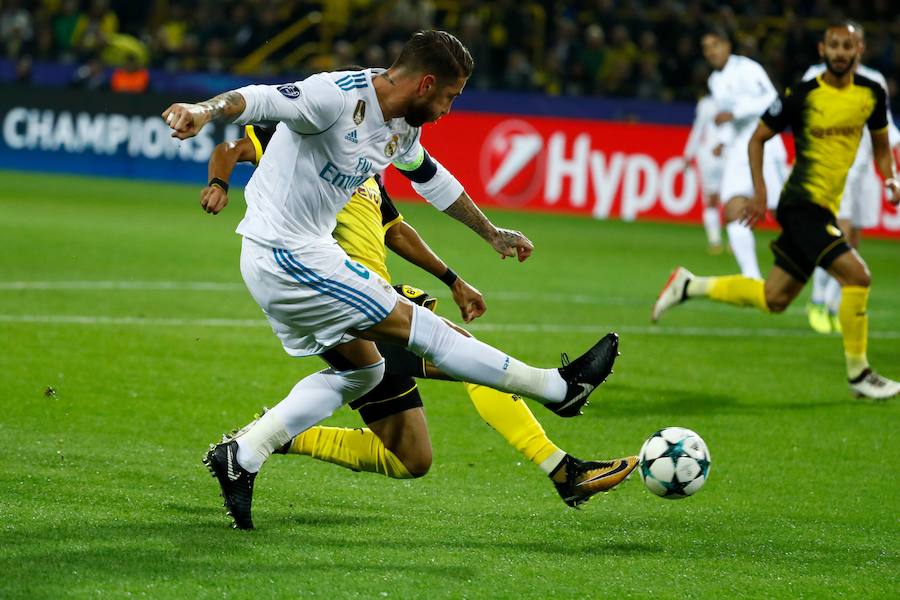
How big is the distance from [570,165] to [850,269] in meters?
13.4

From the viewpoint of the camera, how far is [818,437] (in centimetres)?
788

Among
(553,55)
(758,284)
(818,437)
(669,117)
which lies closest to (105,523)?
(818,437)

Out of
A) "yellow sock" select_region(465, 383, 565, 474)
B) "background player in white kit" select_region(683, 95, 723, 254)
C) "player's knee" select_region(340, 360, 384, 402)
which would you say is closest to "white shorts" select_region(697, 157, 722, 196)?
"background player in white kit" select_region(683, 95, 723, 254)

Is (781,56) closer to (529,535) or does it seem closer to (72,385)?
(72,385)

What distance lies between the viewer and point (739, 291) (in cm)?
973

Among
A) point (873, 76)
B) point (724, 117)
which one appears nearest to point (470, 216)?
point (873, 76)

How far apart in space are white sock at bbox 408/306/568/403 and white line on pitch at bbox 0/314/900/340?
18.9 feet

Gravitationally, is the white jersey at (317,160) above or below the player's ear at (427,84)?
below

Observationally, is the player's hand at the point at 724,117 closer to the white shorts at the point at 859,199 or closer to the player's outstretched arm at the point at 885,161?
the white shorts at the point at 859,199

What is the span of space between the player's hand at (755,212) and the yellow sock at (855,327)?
2.37 ft

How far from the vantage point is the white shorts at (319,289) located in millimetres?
5121

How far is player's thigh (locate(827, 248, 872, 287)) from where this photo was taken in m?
8.90

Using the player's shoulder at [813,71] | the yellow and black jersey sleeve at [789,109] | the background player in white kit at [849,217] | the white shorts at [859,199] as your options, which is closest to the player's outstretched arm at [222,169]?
the yellow and black jersey sleeve at [789,109]

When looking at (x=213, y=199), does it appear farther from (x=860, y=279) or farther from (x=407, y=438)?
(x=860, y=279)
